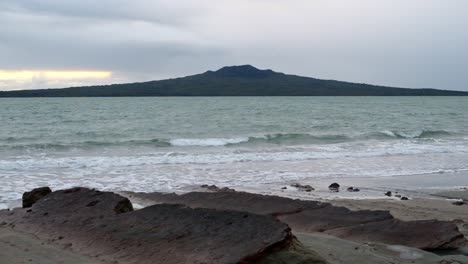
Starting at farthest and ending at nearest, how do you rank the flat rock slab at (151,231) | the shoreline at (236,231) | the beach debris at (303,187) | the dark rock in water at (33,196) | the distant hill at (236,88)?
the distant hill at (236,88)
the beach debris at (303,187)
the dark rock in water at (33,196)
the shoreline at (236,231)
the flat rock slab at (151,231)

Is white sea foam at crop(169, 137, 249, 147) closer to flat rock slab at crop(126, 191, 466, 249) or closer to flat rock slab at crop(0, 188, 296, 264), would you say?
flat rock slab at crop(126, 191, 466, 249)

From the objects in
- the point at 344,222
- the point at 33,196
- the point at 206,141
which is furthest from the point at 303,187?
the point at 206,141

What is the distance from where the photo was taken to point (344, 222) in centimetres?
687

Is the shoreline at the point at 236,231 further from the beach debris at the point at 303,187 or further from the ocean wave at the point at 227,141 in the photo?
the ocean wave at the point at 227,141

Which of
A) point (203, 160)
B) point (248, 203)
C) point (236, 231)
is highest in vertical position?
point (236, 231)

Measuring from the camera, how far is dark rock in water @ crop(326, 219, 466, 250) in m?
5.96

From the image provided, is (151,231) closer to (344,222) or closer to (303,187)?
(344,222)

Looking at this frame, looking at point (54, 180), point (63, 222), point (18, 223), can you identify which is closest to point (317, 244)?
point (63, 222)

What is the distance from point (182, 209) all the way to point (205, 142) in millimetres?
21867

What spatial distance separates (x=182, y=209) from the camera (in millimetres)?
5793

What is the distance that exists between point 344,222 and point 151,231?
8.31ft

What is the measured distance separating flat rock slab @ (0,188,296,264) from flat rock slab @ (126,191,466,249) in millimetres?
1756

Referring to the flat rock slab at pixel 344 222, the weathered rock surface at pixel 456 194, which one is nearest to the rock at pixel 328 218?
the flat rock slab at pixel 344 222

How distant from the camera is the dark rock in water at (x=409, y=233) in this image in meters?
5.96
